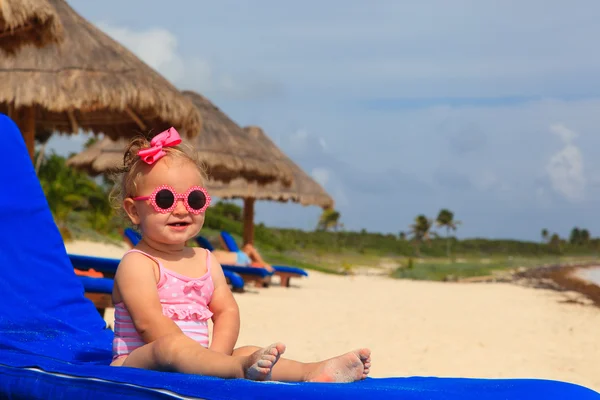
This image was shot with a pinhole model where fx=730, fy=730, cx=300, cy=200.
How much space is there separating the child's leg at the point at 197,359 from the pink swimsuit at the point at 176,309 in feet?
0.36

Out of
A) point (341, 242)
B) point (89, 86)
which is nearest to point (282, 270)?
point (89, 86)

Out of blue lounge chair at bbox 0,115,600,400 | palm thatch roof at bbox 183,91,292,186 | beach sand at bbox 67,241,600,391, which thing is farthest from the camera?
palm thatch roof at bbox 183,91,292,186

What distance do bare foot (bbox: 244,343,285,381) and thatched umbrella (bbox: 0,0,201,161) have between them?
21.1 ft

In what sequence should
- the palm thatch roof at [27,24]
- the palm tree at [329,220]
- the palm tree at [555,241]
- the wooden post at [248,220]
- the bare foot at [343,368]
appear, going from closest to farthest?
the bare foot at [343,368], the palm thatch roof at [27,24], the wooden post at [248,220], the palm tree at [329,220], the palm tree at [555,241]

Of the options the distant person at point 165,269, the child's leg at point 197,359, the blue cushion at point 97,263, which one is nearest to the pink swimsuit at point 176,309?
the distant person at point 165,269

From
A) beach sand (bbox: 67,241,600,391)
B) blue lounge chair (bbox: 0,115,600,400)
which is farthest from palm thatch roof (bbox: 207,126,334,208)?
blue lounge chair (bbox: 0,115,600,400)

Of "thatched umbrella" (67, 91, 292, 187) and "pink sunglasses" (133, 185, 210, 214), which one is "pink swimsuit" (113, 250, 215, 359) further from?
"thatched umbrella" (67, 91, 292, 187)

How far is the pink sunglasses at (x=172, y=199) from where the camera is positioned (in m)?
2.33

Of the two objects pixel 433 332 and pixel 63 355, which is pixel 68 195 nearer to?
pixel 433 332

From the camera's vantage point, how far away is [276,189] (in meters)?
16.0

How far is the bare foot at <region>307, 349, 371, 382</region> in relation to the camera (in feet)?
6.30

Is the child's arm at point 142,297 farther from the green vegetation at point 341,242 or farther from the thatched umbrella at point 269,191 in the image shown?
the thatched umbrella at point 269,191

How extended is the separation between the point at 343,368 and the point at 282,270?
1051 centimetres

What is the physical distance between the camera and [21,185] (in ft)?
12.2
